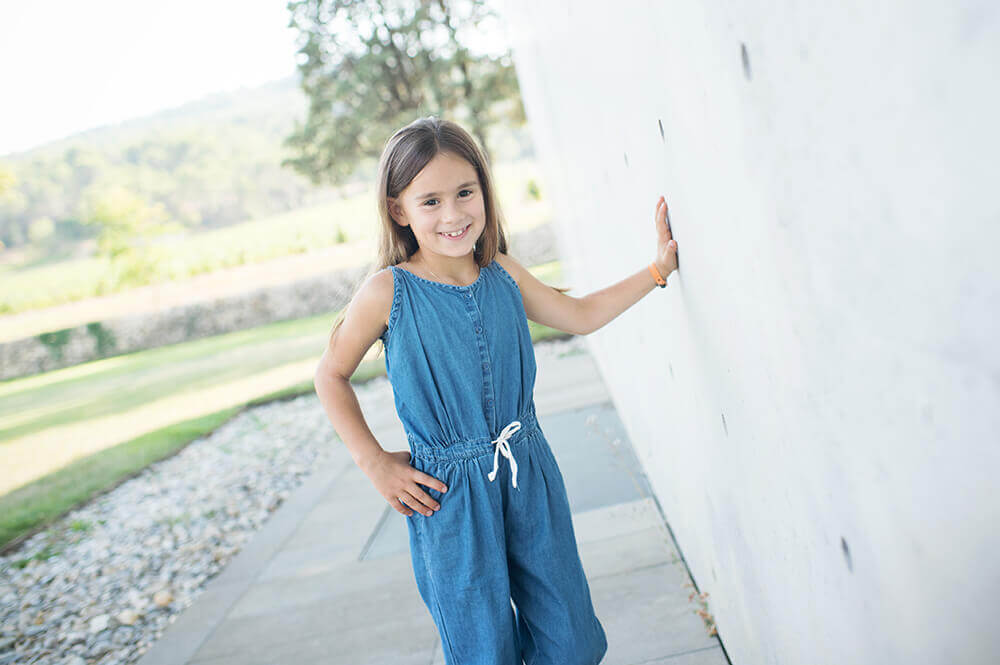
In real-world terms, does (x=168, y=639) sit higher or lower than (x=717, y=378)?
lower

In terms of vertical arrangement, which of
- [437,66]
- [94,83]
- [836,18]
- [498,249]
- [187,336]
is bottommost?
[187,336]

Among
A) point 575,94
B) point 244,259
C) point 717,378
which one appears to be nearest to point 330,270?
point 244,259

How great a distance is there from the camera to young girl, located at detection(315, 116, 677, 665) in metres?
1.54

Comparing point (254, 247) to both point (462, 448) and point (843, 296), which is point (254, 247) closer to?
point (462, 448)

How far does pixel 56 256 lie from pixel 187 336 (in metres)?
33.9

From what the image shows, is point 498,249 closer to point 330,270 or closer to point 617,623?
point 617,623

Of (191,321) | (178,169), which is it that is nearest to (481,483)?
(191,321)

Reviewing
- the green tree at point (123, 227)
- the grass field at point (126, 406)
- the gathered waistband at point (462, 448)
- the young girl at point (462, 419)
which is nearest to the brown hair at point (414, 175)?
the young girl at point (462, 419)

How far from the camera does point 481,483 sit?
154cm

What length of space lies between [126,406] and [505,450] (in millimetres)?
10272

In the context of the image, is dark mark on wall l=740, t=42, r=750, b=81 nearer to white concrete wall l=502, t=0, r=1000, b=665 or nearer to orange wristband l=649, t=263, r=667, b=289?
white concrete wall l=502, t=0, r=1000, b=665

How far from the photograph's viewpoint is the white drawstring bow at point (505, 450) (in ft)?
5.04

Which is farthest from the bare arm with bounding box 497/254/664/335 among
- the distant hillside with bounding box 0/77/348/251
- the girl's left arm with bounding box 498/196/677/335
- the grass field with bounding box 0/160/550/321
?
the distant hillside with bounding box 0/77/348/251

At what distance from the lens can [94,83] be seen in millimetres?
52344
